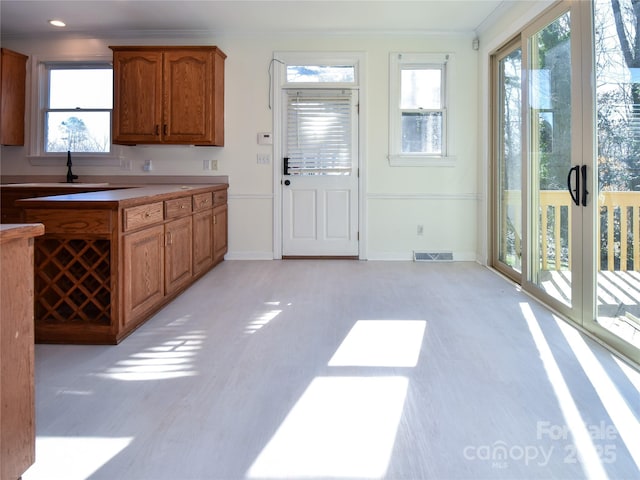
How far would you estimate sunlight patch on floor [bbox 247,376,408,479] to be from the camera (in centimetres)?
164

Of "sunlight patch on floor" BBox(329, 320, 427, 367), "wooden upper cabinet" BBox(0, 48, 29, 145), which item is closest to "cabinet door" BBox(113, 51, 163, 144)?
"wooden upper cabinet" BBox(0, 48, 29, 145)

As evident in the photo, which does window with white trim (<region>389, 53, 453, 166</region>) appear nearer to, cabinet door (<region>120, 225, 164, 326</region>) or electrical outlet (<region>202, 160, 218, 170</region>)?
electrical outlet (<region>202, 160, 218, 170</region>)

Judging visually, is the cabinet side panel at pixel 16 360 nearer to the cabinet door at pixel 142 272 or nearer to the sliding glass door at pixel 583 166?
the cabinet door at pixel 142 272

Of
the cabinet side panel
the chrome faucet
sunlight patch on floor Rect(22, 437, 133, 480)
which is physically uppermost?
the chrome faucet

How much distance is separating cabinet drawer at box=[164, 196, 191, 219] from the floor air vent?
107 inches

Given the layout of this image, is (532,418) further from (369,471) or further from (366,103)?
(366,103)

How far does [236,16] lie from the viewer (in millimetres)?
5195

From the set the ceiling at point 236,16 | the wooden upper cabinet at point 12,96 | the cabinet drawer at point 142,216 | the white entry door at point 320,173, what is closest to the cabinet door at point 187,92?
the ceiling at point 236,16

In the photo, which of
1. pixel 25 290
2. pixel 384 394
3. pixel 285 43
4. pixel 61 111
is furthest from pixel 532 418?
pixel 61 111

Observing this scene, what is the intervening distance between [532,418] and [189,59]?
15.4 ft

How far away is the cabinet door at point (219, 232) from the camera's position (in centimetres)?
530

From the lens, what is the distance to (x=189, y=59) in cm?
530

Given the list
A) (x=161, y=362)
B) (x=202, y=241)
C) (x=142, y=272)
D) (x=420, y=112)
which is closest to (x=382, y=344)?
(x=161, y=362)

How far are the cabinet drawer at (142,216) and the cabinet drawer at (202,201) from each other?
97 cm
